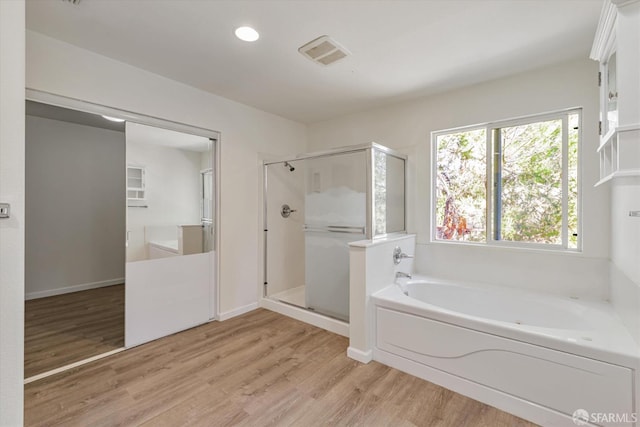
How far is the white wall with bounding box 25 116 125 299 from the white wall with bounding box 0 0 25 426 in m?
3.66

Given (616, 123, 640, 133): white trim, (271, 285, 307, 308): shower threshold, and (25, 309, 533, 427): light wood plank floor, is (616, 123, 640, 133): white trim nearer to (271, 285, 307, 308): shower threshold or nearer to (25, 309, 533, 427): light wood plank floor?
(25, 309, 533, 427): light wood plank floor

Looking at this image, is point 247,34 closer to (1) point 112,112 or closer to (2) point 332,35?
(2) point 332,35

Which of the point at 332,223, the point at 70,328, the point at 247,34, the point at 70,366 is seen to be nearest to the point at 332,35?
the point at 247,34

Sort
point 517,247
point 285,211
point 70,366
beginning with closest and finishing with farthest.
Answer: point 70,366
point 517,247
point 285,211

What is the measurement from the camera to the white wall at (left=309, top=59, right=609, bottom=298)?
223cm

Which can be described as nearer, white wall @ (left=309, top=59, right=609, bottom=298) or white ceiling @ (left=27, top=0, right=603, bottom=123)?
white ceiling @ (left=27, top=0, right=603, bottom=123)

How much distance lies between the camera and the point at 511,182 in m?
2.68

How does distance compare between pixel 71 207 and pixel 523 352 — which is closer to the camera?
pixel 523 352

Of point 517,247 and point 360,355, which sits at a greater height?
point 517,247

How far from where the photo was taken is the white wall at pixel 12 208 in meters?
1.06

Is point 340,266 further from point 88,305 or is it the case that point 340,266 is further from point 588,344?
point 88,305

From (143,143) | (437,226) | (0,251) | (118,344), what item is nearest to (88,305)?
(118,344)

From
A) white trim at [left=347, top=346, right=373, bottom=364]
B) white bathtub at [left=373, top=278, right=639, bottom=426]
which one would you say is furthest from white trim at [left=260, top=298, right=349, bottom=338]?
white bathtub at [left=373, top=278, right=639, bottom=426]

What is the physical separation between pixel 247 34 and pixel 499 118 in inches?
91.5
